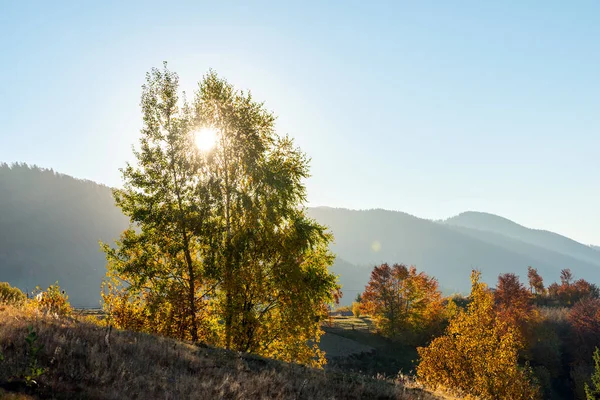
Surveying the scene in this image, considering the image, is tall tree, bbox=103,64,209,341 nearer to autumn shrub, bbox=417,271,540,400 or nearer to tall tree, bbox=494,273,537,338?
autumn shrub, bbox=417,271,540,400

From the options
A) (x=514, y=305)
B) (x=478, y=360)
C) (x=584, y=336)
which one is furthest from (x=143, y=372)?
(x=584, y=336)

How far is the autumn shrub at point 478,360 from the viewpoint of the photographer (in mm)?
26125

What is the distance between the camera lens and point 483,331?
92.4 ft

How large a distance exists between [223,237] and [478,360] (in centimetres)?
2086

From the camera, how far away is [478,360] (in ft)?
88.9

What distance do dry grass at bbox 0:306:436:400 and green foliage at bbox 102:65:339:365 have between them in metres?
6.13

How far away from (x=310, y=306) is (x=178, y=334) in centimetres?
763

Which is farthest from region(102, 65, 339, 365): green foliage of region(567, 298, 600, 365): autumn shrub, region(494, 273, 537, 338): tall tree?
region(567, 298, 600, 365): autumn shrub

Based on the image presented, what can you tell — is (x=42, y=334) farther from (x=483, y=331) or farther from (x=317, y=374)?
(x=483, y=331)

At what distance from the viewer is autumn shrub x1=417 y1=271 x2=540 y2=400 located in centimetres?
2612

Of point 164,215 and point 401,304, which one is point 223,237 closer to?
point 164,215

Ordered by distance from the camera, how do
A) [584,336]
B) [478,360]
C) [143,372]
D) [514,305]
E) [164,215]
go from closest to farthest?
[143,372] → [164,215] → [478,360] → [514,305] → [584,336]

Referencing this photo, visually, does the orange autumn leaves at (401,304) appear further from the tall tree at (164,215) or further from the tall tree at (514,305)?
the tall tree at (164,215)

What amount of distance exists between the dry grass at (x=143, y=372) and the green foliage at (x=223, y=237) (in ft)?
20.1
